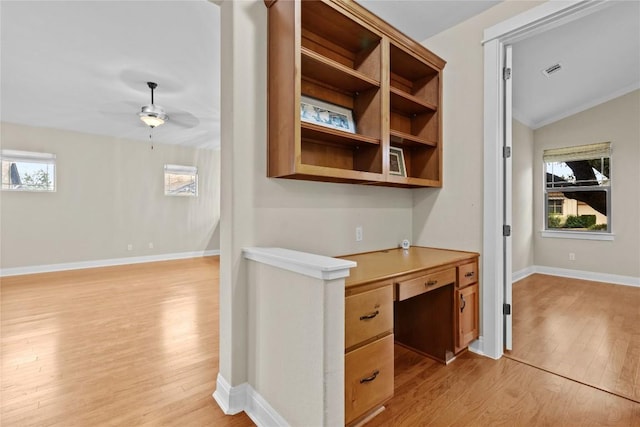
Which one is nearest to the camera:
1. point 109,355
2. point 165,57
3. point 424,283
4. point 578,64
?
point 424,283

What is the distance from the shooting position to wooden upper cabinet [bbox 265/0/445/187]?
164cm

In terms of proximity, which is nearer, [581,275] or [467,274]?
[467,274]

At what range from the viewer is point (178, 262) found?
626cm

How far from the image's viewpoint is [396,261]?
6.70 ft

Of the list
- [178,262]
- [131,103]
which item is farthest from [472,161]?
[178,262]

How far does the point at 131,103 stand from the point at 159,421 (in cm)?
421

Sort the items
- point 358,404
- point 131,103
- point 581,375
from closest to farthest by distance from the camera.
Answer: point 358,404, point 581,375, point 131,103

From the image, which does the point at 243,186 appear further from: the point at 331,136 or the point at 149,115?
the point at 149,115

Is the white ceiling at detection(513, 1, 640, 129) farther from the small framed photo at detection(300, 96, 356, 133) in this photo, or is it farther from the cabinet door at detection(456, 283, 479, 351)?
the cabinet door at detection(456, 283, 479, 351)

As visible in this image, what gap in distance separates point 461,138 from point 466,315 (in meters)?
1.43

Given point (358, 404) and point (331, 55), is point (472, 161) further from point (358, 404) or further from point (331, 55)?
point (358, 404)

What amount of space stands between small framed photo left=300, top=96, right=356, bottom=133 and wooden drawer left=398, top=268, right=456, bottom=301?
3.63ft

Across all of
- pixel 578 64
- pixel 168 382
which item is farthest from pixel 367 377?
pixel 578 64

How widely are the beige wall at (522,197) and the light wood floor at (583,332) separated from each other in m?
0.67
